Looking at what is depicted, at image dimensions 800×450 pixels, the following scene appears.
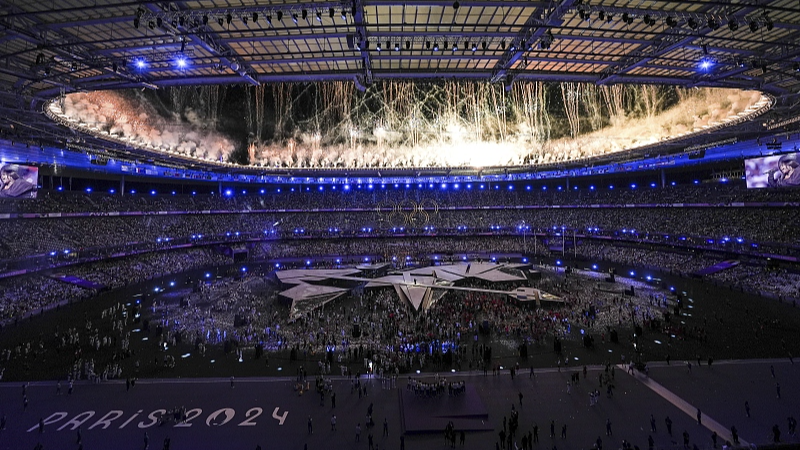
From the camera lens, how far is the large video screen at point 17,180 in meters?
28.0

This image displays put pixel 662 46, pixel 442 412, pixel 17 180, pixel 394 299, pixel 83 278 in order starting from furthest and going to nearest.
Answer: pixel 83 278, pixel 394 299, pixel 17 180, pixel 662 46, pixel 442 412

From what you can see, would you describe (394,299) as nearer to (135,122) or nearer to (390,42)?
(390,42)

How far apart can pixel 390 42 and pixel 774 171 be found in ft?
131

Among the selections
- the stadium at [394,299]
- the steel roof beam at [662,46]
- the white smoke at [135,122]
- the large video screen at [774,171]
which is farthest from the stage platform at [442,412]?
the large video screen at [774,171]

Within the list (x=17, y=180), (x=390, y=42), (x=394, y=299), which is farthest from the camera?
(x=394, y=299)

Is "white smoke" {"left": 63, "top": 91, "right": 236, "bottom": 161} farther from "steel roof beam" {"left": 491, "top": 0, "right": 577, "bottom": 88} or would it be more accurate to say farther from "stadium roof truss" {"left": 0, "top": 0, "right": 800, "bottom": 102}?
"steel roof beam" {"left": 491, "top": 0, "right": 577, "bottom": 88}

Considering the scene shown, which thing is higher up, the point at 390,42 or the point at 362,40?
the point at 390,42

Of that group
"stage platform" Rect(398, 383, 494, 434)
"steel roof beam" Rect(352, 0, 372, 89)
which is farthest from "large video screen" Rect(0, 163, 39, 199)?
"stage platform" Rect(398, 383, 494, 434)

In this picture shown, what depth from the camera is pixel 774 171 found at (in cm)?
3269

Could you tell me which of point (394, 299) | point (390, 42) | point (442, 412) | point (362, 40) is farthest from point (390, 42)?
point (394, 299)

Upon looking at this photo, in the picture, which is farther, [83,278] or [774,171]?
[83,278]

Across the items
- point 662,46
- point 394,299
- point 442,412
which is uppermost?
point 662,46

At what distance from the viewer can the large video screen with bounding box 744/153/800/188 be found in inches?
1219

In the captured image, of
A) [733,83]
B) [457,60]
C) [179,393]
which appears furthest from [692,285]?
[179,393]
